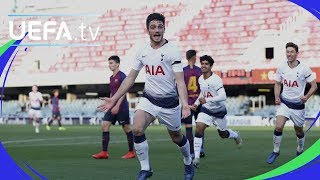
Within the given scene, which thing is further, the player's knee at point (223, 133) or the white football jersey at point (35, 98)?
the white football jersey at point (35, 98)

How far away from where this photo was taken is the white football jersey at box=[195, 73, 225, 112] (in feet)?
42.8

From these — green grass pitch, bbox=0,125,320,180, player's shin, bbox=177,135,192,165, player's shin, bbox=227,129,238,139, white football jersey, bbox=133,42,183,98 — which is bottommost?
→ green grass pitch, bbox=0,125,320,180

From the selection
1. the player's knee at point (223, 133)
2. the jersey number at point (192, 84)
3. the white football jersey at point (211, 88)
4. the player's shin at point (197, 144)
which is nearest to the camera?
the player's shin at point (197, 144)

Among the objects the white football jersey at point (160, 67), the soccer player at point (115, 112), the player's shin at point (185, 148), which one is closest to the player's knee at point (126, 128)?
the soccer player at point (115, 112)

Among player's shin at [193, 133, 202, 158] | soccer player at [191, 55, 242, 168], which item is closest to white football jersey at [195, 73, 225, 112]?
soccer player at [191, 55, 242, 168]

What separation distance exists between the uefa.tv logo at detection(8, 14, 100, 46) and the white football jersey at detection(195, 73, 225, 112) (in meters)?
38.5

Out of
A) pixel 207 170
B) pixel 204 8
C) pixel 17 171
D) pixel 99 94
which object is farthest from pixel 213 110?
pixel 99 94

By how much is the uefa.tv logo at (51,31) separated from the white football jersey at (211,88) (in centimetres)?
3854

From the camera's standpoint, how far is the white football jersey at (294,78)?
42.6ft

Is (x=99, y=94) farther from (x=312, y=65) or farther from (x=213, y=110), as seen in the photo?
(x=213, y=110)

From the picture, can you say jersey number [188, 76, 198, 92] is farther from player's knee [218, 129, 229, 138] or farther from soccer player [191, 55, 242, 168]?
player's knee [218, 129, 229, 138]

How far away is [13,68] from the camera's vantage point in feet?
180

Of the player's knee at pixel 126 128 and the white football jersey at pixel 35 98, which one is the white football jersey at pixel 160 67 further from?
the white football jersey at pixel 35 98

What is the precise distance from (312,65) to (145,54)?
32.2 metres
